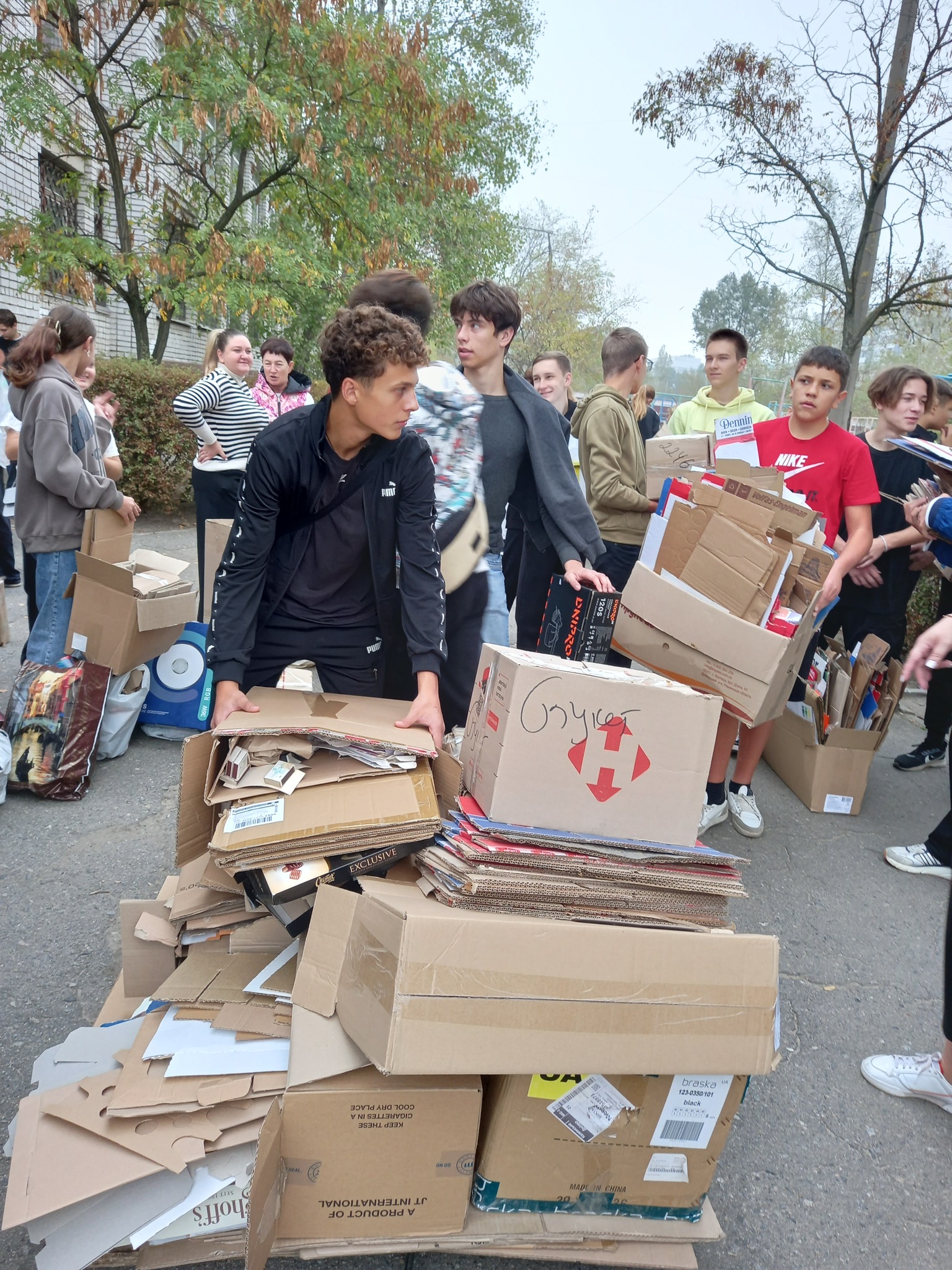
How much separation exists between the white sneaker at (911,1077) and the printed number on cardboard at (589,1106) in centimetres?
126

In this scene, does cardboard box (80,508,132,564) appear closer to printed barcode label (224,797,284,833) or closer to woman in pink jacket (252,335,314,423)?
printed barcode label (224,797,284,833)

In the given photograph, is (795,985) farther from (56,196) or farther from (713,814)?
(56,196)

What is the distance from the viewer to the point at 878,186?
7852mm

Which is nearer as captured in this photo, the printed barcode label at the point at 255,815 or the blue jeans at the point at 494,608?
the printed barcode label at the point at 255,815

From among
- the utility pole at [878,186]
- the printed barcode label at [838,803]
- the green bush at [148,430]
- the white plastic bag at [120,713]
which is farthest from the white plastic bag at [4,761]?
the utility pole at [878,186]

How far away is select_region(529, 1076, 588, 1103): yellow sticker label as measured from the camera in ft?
5.46

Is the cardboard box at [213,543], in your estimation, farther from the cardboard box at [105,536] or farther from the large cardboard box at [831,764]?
the large cardboard box at [831,764]

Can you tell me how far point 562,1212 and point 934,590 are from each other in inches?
236

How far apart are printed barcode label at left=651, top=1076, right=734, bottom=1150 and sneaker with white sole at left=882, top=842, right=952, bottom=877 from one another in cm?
254

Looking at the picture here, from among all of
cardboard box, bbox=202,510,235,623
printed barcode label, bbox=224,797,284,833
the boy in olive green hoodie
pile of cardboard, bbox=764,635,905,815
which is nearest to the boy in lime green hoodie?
the boy in olive green hoodie

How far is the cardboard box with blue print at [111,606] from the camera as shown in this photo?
13.1 feet

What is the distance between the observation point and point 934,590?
6.57m

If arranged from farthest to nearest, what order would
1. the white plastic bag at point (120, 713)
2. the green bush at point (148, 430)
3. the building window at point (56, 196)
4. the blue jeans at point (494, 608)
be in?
1. the building window at point (56, 196)
2. the green bush at point (148, 430)
3. the white plastic bag at point (120, 713)
4. the blue jeans at point (494, 608)

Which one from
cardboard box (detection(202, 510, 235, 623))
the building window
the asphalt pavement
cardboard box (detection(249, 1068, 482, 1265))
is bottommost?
the asphalt pavement
